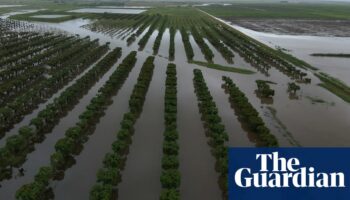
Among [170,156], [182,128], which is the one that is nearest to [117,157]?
[170,156]

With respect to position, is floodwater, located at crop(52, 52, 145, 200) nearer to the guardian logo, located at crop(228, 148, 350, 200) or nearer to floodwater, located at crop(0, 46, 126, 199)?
floodwater, located at crop(0, 46, 126, 199)

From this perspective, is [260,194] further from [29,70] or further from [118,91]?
[29,70]

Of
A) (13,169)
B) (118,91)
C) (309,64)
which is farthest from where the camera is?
(309,64)

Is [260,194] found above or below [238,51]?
below

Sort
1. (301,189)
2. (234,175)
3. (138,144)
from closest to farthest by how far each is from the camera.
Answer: (234,175) → (301,189) → (138,144)

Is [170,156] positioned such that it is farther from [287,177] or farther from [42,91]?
[42,91]

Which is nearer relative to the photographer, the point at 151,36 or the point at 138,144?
the point at 138,144

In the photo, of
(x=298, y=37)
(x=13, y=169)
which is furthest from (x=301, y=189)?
(x=298, y=37)
